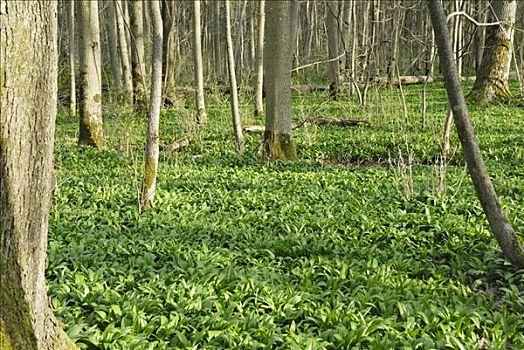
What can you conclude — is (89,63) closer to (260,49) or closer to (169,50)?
(260,49)

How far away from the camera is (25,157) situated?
260cm

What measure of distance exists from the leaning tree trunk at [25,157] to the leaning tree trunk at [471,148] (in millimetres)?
3386

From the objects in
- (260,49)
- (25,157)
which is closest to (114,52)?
(260,49)

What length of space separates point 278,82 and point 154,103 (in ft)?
11.9

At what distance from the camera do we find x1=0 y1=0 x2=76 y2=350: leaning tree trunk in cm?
246

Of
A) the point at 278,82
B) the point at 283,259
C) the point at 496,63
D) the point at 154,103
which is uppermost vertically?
the point at 496,63

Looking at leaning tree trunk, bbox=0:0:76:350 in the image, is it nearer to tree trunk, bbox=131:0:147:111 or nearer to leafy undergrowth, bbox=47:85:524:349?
leafy undergrowth, bbox=47:85:524:349

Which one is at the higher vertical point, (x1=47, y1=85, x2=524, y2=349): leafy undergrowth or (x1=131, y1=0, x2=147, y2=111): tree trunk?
(x1=131, y1=0, x2=147, y2=111): tree trunk

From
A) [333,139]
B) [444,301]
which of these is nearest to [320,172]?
[333,139]

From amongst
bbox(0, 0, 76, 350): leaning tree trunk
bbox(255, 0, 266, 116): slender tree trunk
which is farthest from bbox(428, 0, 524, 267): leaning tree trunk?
bbox(255, 0, 266, 116): slender tree trunk

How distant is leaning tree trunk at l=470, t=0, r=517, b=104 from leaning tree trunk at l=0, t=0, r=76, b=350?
47.4ft

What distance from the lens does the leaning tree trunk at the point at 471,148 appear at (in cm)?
473

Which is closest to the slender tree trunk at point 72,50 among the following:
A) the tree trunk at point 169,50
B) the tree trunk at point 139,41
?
the tree trunk at point 139,41

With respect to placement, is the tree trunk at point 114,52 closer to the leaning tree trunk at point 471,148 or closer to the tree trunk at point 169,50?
the tree trunk at point 169,50
